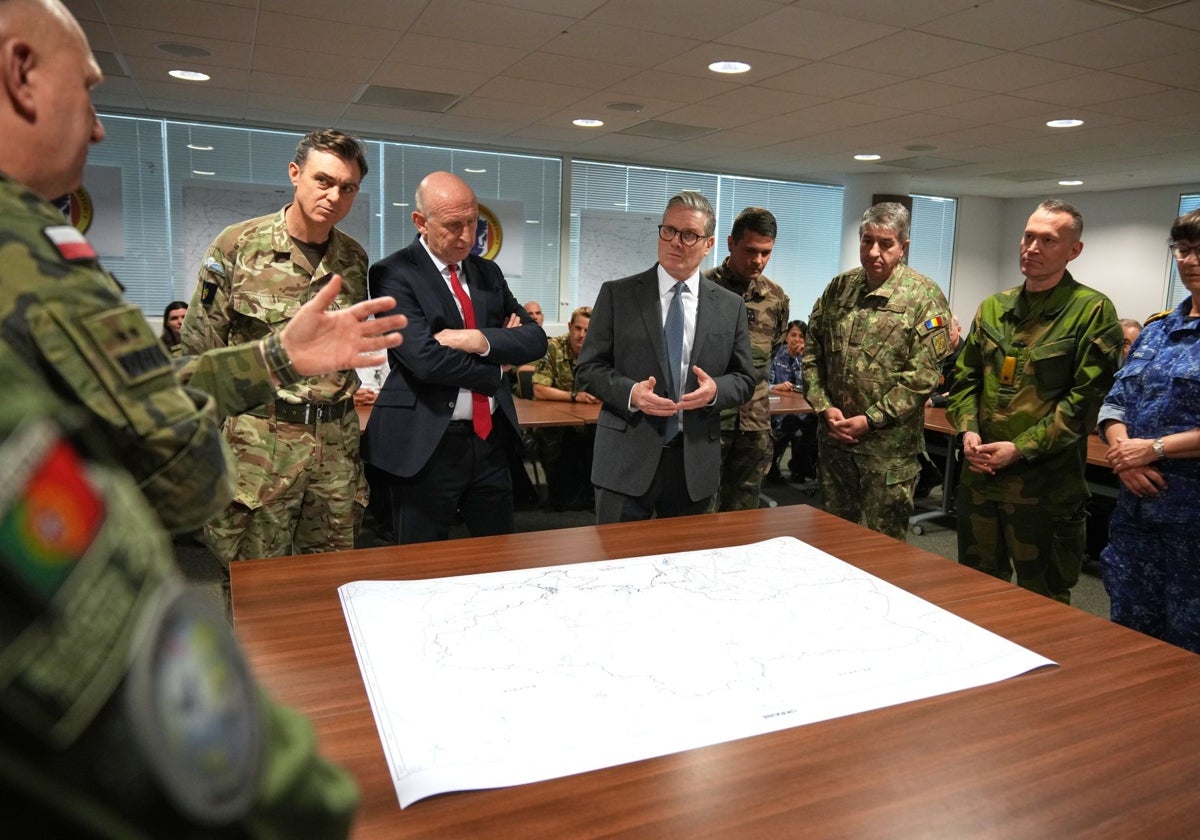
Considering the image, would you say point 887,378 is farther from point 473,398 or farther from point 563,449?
point 563,449

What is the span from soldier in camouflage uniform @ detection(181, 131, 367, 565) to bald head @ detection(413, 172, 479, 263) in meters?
0.20

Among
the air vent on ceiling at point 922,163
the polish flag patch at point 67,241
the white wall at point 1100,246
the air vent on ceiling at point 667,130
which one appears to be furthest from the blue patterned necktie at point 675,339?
the white wall at point 1100,246

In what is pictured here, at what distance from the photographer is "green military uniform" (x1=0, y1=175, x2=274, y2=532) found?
0.50 m

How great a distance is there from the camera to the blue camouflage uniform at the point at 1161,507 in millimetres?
2244

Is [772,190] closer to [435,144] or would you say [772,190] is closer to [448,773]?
[435,144]

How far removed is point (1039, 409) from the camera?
272 cm

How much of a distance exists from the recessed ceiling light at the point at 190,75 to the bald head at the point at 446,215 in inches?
165

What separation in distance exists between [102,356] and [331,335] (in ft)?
2.34

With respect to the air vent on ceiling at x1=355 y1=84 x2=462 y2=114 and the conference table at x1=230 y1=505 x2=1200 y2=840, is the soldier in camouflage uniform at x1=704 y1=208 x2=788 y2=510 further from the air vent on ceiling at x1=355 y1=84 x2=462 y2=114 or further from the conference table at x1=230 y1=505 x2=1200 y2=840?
the air vent on ceiling at x1=355 y1=84 x2=462 y2=114

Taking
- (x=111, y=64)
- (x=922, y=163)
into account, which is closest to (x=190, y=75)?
(x=111, y=64)

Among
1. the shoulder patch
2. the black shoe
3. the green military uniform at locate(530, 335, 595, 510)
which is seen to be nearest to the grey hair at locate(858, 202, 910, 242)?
the shoulder patch

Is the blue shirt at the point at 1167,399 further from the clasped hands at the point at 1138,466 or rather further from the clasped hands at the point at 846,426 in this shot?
the clasped hands at the point at 846,426

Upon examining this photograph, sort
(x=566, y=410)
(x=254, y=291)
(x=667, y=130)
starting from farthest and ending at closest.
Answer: (x=667, y=130) → (x=566, y=410) → (x=254, y=291)

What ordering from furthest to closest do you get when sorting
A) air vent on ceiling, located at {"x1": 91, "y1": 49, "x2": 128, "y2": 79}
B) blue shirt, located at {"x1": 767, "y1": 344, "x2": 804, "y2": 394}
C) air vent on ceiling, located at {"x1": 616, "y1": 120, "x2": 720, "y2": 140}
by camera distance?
air vent on ceiling, located at {"x1": 616, "y1": 120, "x2": 720, "y2": 140}, blue shirt, located at {"x1": 767, "y1": 344, "x2": 804, "y2": 394}, air vent on ceiling, located at {"x1": 91, "y1": 49, "x2": 128, "y2": 79}
